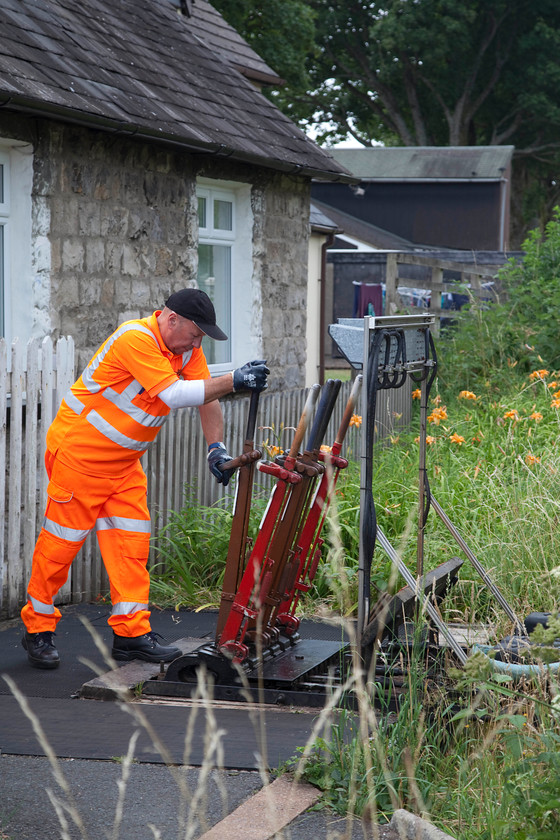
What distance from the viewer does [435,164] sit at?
3003 centimetres

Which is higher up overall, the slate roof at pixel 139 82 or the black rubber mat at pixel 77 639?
the slate roof at pixel 139 82

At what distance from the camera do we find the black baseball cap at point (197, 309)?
4727mm

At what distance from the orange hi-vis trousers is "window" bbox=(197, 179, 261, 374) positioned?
4.47 meters

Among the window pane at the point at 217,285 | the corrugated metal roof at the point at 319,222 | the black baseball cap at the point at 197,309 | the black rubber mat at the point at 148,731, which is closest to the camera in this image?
the black rubber mat at the point at 148,731

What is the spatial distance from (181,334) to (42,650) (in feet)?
5.38

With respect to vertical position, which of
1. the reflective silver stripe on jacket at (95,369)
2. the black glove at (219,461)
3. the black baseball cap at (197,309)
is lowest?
the black glove at (219,461)

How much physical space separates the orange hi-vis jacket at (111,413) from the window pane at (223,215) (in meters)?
4.79

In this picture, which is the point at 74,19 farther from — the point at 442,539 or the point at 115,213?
the point at 442,539

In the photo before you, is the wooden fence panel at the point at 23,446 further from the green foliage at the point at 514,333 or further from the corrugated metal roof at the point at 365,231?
the corrugated metal roof at the point at 365,231

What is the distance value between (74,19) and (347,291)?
642 inches

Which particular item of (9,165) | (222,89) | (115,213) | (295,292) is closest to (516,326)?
(295,292)

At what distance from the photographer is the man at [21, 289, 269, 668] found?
4.85 metres

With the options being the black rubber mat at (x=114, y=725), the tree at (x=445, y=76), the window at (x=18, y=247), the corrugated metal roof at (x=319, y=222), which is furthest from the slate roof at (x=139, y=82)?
the tree at (x=445, y=76)

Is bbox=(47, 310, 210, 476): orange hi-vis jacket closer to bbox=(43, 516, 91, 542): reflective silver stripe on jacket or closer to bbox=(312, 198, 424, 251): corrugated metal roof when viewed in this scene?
bbox=(43, 516, 91, 542): reflective silver stripe on jacket
